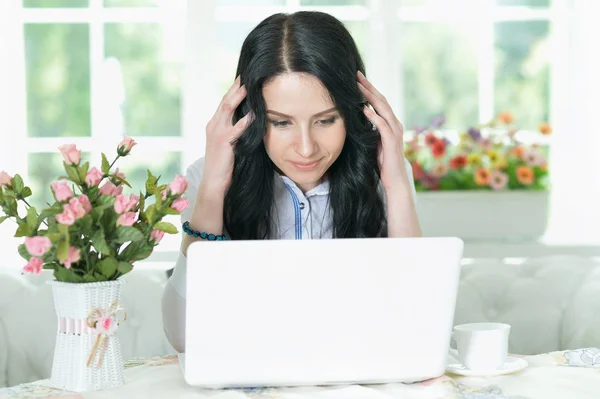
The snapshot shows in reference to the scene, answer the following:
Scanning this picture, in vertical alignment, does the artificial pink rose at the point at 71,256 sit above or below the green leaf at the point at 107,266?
above

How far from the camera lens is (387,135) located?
6.20 feet

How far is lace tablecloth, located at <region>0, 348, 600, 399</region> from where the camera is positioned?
1319 millimetres

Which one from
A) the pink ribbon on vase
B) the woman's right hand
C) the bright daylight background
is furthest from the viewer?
the bright daylight background

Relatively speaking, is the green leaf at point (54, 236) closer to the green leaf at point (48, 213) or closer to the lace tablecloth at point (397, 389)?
the green leaf at point (48, 213)

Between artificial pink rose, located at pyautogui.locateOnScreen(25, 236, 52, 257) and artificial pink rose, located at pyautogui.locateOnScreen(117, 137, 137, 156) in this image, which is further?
artificial pink rose, located at pyautogui.locateOnScreen(117, 137, 137, 156)

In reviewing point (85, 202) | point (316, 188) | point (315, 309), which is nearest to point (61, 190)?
point (85, 202)

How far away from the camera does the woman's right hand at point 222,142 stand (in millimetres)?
1829

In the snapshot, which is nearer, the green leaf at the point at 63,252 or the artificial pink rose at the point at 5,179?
the green leaf at the point at 63,252

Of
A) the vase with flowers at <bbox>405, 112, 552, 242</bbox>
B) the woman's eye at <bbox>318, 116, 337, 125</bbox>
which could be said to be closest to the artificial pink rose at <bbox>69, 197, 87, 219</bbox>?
Result: the woman's eye at <bbox>318, 116, 337, 125</bbox>

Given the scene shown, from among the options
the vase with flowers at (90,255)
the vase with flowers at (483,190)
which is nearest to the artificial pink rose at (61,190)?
the vase with flowers at (90,255)

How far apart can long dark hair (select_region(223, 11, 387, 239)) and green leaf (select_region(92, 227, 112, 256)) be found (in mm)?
529

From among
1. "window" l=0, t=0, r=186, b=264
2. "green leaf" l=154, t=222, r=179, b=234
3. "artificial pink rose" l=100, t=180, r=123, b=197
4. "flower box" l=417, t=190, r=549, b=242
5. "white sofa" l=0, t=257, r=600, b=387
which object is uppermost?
"window" l=0, t=0, r=186, b=264

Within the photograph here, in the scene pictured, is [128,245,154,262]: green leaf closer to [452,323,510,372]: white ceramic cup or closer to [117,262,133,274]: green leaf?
[117,262,133,274]: green leaf

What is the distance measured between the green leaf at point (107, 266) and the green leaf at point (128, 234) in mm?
36
